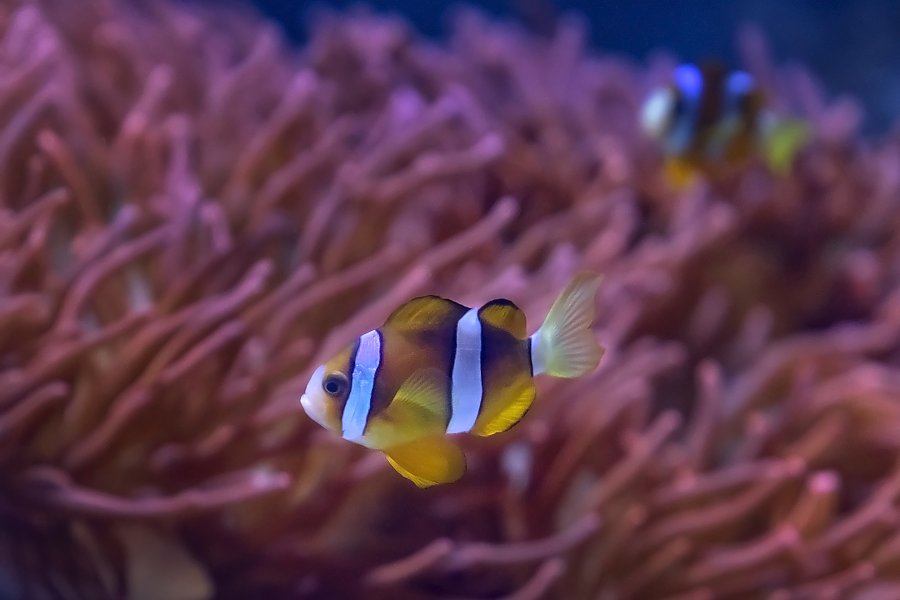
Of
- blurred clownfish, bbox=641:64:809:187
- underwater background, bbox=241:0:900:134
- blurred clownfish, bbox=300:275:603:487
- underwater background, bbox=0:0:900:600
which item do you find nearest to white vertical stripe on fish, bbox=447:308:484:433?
blurred clownfish, bbox=300:275:603:487

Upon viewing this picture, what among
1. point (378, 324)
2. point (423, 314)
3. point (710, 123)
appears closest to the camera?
point (423, 314)

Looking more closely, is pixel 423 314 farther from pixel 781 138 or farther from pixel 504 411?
pixel 781 138

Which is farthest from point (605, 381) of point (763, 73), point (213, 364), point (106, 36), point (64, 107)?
point (763, 73)

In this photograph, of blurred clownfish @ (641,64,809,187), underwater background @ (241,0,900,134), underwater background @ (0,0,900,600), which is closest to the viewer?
underwater background @ (0,0,900,600)

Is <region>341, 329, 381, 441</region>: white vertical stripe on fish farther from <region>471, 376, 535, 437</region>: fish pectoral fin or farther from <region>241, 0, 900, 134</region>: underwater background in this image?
<region>241, 0, 900, 134</region>: underwater background

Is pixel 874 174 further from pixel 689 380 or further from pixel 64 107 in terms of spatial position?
pixel 64 107

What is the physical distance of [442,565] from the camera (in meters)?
1.13

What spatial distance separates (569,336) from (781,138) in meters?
1.42

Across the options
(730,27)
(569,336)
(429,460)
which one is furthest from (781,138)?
(730,27)

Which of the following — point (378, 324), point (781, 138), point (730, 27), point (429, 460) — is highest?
point (730, 27)

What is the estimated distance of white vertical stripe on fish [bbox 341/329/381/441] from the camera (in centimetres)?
63

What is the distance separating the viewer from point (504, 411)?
658 mm

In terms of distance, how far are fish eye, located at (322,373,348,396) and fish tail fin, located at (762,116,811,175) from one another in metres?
1.52

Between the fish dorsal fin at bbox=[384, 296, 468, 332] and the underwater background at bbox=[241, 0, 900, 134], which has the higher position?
the underwater background at bbox=[241, 0, 900, 134]
